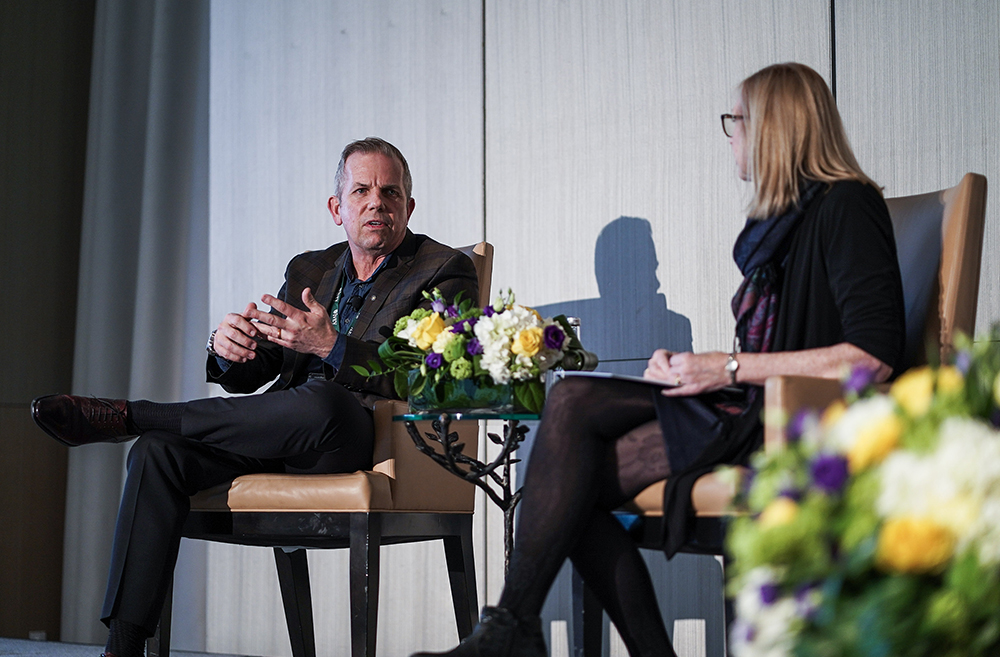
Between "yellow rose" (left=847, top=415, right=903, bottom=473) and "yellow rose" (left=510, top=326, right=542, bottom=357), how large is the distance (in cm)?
134

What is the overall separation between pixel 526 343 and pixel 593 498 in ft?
1.53

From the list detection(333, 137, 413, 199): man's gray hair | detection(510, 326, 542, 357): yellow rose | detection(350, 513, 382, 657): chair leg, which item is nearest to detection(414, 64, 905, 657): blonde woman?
detection(510, 326, 542, 357): yellow rose

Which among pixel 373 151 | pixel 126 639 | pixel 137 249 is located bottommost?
pixel 126 639

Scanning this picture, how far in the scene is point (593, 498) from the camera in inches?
68.2

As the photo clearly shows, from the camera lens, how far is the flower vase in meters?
2.18

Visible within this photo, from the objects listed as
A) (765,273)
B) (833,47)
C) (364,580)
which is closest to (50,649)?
(364,580)

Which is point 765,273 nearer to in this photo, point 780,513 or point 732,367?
point 732,367

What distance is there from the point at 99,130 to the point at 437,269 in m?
2.02

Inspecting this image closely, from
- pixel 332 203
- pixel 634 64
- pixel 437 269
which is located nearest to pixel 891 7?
pixel 634 64

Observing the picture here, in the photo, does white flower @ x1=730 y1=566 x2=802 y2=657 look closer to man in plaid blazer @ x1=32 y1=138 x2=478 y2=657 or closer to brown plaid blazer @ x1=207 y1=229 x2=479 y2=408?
man in plaid blazer @ x1=32 y1=138 x2=478 y2=657

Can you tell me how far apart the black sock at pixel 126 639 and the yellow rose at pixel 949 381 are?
6.17 feet

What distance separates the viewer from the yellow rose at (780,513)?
0.77 m

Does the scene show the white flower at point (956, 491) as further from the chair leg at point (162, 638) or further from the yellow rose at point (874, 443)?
the chair leg at point (162, 638)

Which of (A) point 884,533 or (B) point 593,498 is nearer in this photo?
(A) point 884,533
